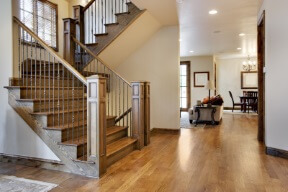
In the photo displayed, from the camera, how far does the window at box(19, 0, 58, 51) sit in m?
5.20

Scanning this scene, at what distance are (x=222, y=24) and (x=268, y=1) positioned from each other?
1.97 m

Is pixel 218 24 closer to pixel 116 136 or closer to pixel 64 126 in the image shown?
pixel 116 136

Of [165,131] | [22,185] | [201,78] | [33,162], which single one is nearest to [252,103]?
[201,78]

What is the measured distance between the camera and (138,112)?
4.15 m

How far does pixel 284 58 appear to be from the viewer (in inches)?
138

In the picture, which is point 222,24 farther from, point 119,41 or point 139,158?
point 139,158

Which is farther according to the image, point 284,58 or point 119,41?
point 119,41

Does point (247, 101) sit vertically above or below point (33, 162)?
above

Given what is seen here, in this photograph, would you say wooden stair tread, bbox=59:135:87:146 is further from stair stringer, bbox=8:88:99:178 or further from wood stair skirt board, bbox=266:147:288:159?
wood stair skirt board, bbox=266:147:288:159

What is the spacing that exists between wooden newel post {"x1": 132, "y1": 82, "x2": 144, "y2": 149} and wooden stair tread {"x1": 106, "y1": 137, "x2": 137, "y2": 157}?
0.14 m

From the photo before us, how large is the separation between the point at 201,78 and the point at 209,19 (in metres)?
5.65

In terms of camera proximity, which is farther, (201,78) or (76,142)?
(201,78)

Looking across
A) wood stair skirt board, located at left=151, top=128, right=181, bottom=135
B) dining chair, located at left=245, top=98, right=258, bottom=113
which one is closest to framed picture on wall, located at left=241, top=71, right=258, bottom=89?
dining chair, located at left=245, top=98, right=258, bottom=113

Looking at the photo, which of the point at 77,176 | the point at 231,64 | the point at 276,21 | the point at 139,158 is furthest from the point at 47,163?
the point at 231,64
